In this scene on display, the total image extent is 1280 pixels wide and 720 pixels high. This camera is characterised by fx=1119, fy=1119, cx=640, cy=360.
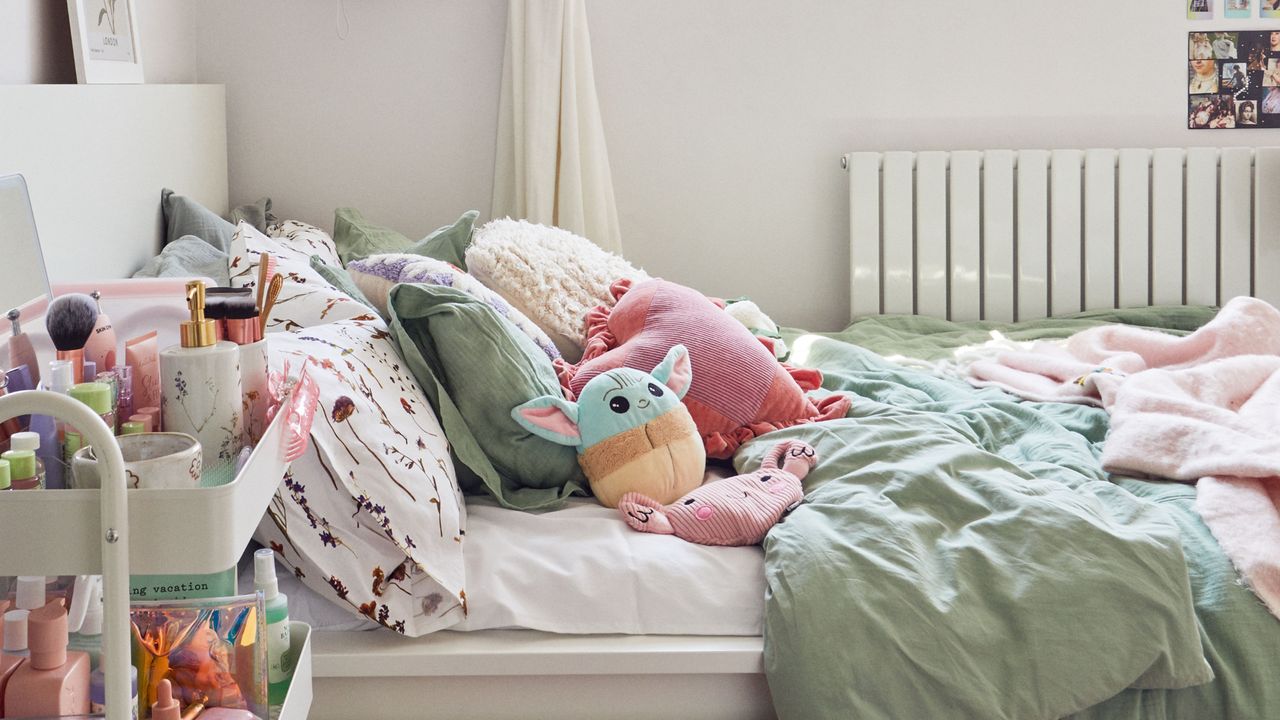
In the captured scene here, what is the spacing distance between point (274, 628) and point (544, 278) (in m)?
0.96

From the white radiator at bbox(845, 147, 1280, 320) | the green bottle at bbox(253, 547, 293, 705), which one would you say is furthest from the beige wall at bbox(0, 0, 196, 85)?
the white radiator at bbox(845, 147, 1280, 320)

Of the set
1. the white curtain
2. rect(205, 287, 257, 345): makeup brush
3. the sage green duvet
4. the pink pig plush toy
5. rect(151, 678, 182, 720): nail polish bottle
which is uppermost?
the white curtain

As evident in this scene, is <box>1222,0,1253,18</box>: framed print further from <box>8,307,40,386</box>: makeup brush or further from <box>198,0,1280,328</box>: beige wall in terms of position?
<box>8,307,40,386</box>: makeup brush

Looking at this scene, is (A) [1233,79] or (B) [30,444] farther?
(A) [1233,79]

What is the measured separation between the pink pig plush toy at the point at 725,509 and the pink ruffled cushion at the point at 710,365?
180 mm

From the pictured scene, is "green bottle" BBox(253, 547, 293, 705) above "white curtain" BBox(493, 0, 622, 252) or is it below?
below

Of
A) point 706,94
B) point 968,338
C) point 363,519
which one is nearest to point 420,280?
point 363,519

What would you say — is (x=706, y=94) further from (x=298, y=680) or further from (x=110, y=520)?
(x=110, y=520)

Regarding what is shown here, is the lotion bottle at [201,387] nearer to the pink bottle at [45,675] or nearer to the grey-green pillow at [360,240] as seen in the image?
the pink bottle at [45,675]

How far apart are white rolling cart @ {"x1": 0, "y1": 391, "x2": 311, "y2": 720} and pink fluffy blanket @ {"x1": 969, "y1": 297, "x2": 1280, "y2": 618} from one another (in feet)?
3.68

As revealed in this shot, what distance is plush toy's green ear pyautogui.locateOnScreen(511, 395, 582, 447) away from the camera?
1.42 m

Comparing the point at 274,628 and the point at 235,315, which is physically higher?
the point at 235,315

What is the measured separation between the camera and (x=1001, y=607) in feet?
4.06

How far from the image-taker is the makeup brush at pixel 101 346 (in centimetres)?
89
